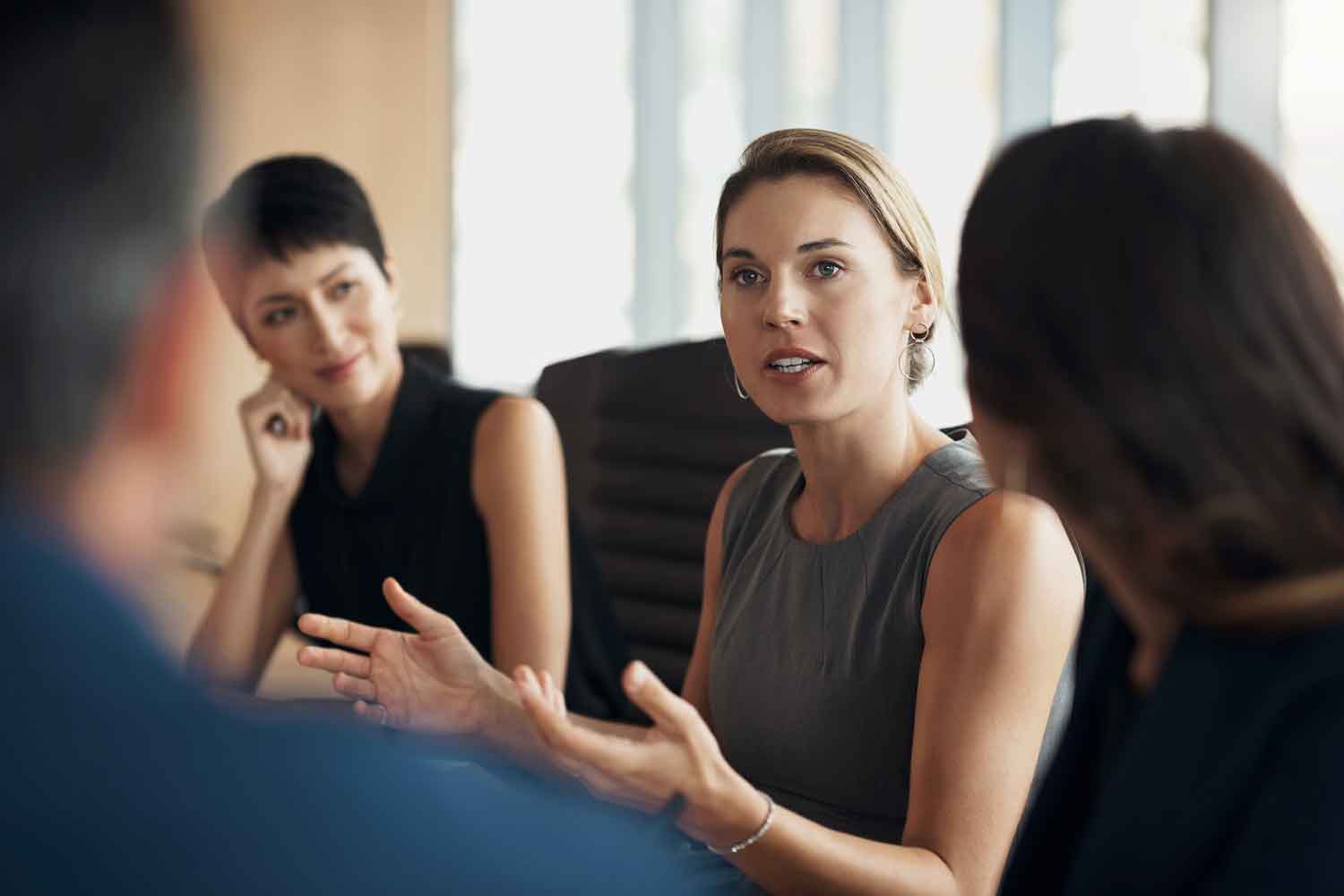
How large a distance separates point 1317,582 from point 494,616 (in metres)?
1.22

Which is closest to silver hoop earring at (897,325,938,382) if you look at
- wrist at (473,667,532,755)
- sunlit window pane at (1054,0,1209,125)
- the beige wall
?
wrist at (473,667,532,755)

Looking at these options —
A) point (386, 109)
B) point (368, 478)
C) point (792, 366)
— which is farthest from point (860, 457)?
point (386, 109)

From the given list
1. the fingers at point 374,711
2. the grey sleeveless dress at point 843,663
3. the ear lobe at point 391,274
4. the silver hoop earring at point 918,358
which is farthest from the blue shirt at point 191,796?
the ear lobe at point 391,274

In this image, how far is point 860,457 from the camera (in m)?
1.36

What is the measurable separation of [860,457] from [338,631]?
49 centimetres

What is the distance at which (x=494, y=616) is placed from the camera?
5.92 ft

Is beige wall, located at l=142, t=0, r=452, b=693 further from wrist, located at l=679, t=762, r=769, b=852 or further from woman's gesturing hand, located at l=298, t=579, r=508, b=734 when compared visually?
wrist, located at l=679, t=762, r=769, b=852

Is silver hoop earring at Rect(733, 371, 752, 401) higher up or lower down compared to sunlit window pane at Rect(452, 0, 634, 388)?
lower down

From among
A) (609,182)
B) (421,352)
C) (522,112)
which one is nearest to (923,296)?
(421,352)

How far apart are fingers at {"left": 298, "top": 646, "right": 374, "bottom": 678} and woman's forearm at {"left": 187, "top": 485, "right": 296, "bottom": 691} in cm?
76

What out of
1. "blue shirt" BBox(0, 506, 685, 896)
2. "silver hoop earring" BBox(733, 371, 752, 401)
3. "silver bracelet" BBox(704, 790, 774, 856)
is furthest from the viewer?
"silver hoop earring" BBox(733, 371, 752, 401)

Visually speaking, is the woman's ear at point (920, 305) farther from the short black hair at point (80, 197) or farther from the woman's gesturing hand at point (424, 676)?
the short black hair at point (80, 197)

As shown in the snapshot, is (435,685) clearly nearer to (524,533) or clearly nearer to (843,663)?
(843,663)

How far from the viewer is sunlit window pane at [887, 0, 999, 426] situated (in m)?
3.07
